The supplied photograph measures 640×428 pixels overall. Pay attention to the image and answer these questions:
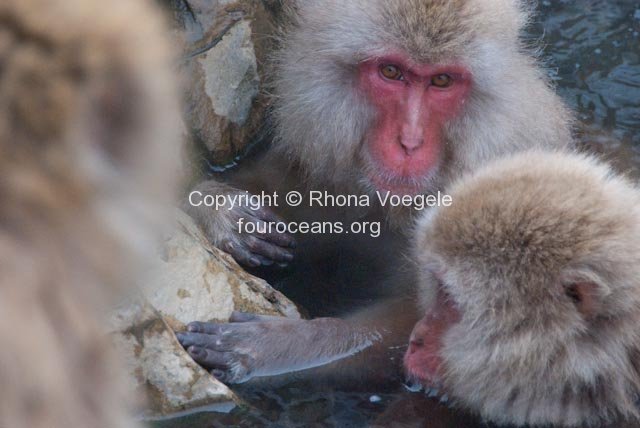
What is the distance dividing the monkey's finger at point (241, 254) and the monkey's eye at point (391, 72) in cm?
121

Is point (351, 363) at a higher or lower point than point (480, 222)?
lower

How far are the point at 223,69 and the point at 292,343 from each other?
1.95 metres

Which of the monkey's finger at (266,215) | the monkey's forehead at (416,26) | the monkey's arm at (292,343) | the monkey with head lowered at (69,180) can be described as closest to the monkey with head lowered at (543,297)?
the monkey's arm at (292,343)

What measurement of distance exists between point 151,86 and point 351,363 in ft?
11.1

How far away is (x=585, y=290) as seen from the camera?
407 centimetres

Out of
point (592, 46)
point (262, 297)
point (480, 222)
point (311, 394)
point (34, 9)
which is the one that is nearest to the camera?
point (34, 9)

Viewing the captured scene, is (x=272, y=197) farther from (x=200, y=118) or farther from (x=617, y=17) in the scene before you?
(x=617, y=17)

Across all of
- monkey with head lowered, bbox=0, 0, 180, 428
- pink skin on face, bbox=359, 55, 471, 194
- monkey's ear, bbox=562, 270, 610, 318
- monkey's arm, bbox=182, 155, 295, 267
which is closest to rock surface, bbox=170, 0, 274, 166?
monkey's arm, bbox=182, 155, 295, 267

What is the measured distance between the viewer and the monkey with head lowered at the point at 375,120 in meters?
5.25

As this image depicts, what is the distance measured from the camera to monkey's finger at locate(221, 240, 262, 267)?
5.62 metres

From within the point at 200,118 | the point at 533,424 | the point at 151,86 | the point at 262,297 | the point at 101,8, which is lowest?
the point at 533,424

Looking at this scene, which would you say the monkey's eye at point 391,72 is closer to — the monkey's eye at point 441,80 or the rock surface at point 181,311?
the monkey's eye at point 441,80

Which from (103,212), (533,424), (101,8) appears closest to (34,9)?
(101,8)

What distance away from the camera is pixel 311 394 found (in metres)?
4.68
